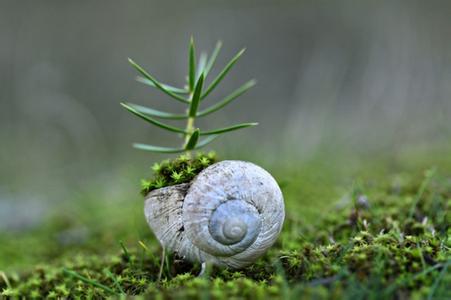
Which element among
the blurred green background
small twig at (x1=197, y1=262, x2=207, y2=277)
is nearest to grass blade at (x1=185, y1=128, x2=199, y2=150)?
small twig at (x1=197, y1=262, x2=207, y2=277)

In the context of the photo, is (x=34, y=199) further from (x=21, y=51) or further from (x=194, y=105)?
(x=21, y=51)

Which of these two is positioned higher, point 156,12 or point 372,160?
point 156,12

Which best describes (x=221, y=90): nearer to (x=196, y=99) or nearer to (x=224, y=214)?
(x=196, y=99)

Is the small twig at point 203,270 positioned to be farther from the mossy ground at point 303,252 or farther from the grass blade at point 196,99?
the grass blade at point 196,99

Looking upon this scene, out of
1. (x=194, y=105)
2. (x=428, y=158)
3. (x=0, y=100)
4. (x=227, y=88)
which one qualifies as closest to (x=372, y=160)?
(x=428, y=158)

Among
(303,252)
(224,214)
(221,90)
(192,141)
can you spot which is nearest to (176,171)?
(192,141)

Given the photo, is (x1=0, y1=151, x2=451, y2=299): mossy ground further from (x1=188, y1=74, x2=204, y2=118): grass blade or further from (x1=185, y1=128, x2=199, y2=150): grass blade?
(x1=188, y1=74, x2=204, y2=118): grass blade

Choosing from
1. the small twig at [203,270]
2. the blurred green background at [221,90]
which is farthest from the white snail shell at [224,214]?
the blurred green background at [221,90]
